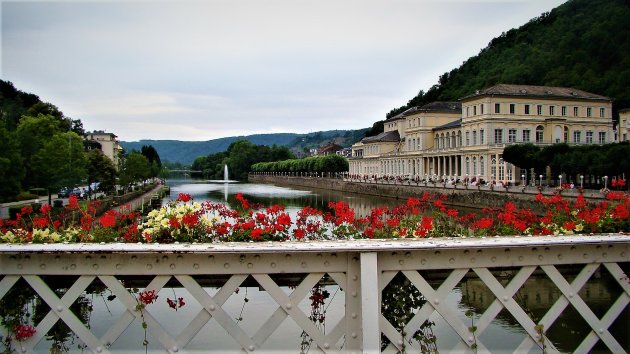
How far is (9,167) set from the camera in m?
28.9

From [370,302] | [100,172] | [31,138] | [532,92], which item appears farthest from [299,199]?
[370,302]

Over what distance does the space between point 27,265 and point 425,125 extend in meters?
83.1

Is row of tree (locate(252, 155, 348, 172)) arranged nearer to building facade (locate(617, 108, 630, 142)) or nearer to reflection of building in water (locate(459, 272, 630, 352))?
building facade (locate(617, 108, 630, 142))

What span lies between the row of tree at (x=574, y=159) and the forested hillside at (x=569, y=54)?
31839 mm

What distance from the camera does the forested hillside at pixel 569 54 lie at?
81438 mm

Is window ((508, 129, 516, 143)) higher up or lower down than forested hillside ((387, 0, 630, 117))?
lower down

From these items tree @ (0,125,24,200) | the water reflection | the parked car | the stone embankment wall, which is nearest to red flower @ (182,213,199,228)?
tree @ (0,125,24,200)

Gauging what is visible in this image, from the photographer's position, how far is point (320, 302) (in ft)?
17.5

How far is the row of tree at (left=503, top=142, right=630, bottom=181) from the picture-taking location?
39.4m

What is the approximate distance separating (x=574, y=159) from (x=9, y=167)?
39.9m

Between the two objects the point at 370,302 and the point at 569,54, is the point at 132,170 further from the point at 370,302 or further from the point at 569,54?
the point at 569,54

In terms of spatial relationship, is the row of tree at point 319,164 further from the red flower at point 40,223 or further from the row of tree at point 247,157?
the red flower at point 40,223

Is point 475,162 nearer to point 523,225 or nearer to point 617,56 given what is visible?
point 617,56

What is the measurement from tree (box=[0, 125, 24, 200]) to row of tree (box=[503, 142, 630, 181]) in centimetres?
3879
